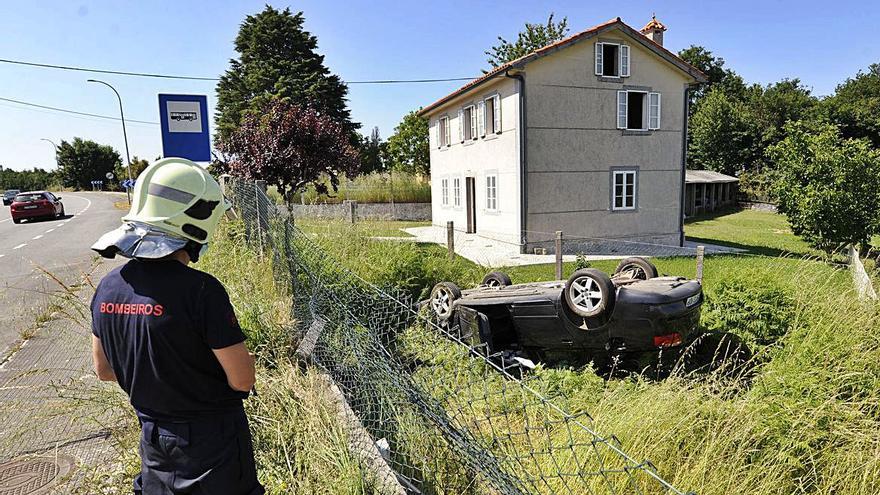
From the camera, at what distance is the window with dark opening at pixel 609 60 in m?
17.0

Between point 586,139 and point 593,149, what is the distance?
41 cm

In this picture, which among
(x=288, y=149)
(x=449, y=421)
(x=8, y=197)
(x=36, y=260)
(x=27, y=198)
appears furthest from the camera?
(x=8, y=197)

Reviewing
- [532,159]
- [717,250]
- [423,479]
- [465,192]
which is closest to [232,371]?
[423,479]

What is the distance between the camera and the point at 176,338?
1887mm

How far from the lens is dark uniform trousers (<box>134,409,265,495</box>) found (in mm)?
2021

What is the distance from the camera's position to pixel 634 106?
18.5 meters

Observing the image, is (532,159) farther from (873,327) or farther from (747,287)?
(873,327)

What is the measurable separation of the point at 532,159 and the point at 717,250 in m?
6.80

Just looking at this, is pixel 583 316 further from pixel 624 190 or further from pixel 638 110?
pixel 638 110

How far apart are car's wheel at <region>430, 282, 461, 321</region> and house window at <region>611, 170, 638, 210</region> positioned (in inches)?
508

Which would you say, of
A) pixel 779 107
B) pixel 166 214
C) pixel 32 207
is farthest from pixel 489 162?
pixel 779 107

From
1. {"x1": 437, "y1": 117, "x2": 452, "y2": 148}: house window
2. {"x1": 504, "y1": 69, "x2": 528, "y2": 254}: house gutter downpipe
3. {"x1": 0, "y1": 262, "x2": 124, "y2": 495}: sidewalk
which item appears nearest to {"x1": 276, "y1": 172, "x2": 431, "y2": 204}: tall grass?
{"x1": 437, "y1": 117, "x2": 452, "y2": 148}: house window

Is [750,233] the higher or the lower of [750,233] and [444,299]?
the lower

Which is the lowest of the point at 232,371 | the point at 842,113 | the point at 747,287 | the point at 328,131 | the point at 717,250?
the point at 717,250
